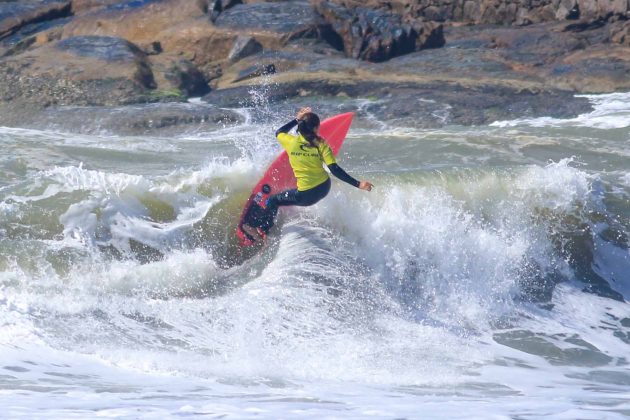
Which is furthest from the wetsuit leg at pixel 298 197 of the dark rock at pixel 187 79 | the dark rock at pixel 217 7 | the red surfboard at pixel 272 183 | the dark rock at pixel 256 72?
the dark rock at pixel 217 7

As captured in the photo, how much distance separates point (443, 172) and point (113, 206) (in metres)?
3.58

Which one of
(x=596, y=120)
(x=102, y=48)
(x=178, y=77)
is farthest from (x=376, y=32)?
(x=102, y=48)

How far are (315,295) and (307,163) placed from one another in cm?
112

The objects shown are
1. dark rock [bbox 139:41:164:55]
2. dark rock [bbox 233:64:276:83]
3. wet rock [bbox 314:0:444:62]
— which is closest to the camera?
dark rock [bbox 233:64:276:83]

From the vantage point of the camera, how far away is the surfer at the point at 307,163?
7762 millimetres

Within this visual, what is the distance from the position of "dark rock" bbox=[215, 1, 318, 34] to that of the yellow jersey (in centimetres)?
1067

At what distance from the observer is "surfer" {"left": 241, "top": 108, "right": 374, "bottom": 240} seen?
7.76 meters

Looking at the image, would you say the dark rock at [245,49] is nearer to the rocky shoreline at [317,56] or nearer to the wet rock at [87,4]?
the rocky shoreline at [317,56]

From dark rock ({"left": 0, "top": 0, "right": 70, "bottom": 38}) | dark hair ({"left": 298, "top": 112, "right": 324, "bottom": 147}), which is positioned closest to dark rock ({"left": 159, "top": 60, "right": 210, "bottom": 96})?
dark rock ({"left": 0, "top": 0, "right": 70, "bottom": 38})

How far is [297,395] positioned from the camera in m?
5.93

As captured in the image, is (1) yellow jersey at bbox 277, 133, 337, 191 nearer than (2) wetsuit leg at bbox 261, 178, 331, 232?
Yes

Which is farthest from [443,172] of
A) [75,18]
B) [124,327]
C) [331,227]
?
[75,18]

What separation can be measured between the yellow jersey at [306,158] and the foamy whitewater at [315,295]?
78 centimetres

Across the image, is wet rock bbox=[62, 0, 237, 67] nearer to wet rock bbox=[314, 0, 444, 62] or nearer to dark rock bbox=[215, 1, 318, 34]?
dark rock bbox=[215, 1, 318, 34]
